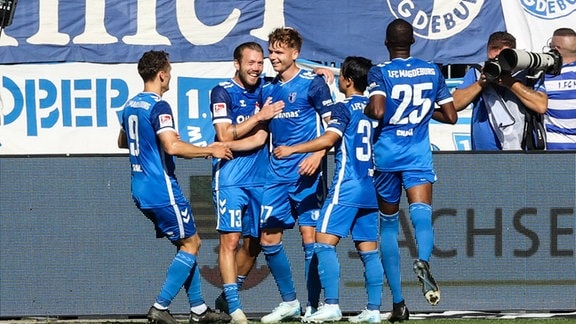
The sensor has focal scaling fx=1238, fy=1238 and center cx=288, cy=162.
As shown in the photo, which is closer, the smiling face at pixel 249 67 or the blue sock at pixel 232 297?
the blue sock at pixel 232 297

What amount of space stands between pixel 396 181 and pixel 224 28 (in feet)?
20.2

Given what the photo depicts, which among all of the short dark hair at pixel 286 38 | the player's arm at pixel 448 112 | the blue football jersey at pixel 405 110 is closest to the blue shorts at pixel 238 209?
the blue football jersey at pixel 405 110

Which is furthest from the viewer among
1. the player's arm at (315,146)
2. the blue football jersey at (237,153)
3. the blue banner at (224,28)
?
the blue banner at (224,28)

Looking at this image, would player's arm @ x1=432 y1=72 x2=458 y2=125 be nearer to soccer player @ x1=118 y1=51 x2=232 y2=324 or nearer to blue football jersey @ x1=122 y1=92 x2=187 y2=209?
soccer player @ x1=118 y1=51 x2=232 y2=324

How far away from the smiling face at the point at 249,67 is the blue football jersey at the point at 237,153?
0.07 meters

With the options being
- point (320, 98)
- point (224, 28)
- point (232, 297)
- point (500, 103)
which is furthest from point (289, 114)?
point (224, 28)

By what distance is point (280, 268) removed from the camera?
31.3 feet

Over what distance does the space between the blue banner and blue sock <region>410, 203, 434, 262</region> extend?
230 inches

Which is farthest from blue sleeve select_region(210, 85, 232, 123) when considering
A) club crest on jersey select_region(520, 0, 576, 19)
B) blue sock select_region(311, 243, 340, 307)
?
club crest on jersey select_region(520, 0, 576, 19)

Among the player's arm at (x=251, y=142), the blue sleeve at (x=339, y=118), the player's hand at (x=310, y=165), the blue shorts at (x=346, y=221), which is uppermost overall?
the blue sleeve at (x=339, y=118)

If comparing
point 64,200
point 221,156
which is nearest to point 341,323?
point 221,156

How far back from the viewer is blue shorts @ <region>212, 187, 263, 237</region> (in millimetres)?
9406

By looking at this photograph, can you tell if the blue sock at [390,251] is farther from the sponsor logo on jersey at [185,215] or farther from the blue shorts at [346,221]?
the sponsor logo on jersey at [185,215]

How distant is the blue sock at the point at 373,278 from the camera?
9.27 metres
